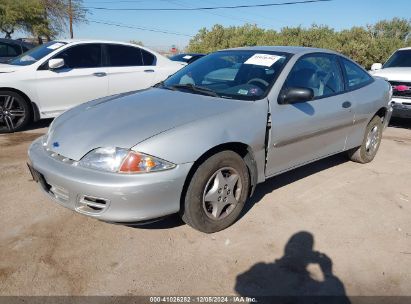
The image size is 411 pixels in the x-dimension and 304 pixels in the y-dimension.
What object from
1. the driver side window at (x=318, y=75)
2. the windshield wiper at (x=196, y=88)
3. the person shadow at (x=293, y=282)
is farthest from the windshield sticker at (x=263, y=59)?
the person shadow at (x=293, y=282)

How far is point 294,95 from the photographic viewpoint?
11.2 ft

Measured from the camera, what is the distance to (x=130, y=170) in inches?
105

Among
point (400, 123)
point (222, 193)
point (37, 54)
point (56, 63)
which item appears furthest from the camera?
point (400, 123)

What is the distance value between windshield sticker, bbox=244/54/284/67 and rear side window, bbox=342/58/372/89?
120 cm

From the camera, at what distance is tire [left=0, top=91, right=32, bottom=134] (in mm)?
5906

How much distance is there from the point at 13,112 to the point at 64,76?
97 cm

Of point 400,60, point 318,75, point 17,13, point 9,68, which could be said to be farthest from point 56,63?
point 17,13

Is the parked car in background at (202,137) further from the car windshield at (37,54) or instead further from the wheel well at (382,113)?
Answer: the car windshield at (37,54)

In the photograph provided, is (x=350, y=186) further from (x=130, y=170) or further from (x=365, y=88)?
(x=130, y=170)

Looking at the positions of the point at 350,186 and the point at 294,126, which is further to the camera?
the point at 350,186

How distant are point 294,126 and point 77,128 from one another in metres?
1.94

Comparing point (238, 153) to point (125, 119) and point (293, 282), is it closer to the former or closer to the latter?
point (125, 119)

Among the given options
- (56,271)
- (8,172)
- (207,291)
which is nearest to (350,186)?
(207,291)

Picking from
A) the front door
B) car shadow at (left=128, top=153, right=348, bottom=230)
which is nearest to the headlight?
car shadow at (left=128, top=153, right=348, bottom=230)
